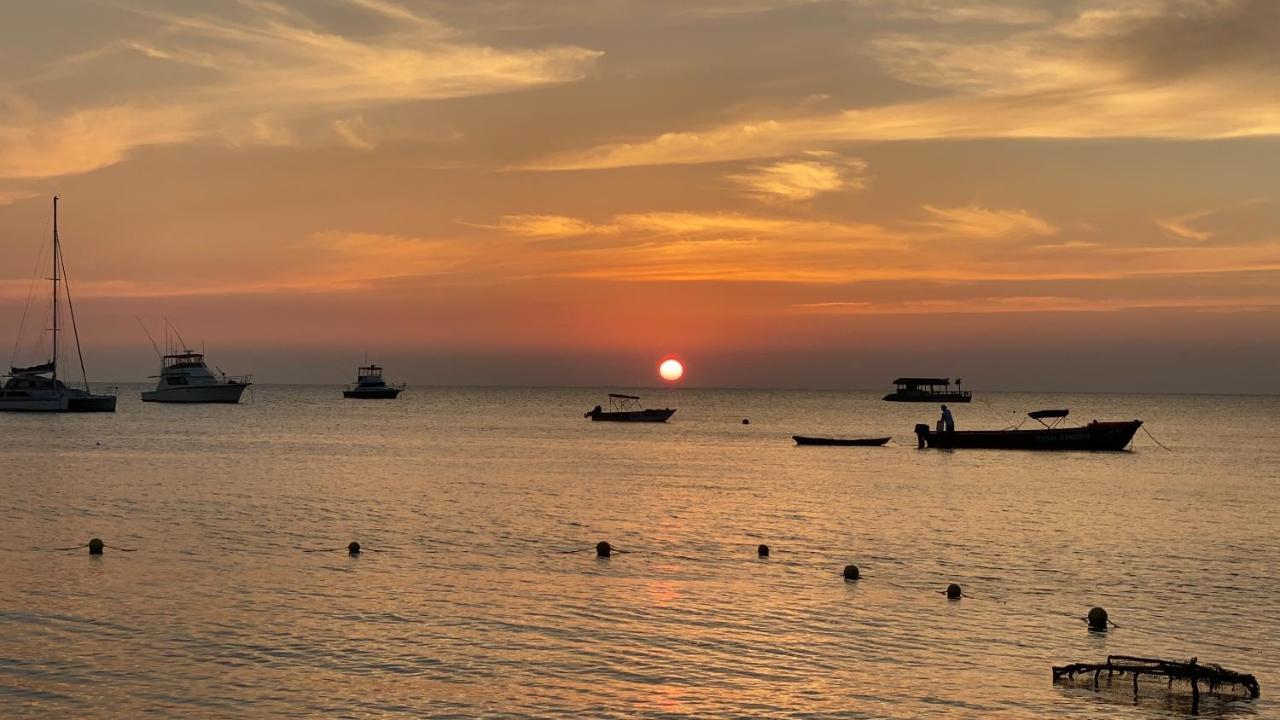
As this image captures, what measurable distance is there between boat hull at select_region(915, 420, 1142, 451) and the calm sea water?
33280 millimetres

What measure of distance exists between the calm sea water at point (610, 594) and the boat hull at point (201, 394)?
394 ft

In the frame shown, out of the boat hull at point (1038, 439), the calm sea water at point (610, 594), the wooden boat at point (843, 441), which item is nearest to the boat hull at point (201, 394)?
the wooden boat at point (843, 441)

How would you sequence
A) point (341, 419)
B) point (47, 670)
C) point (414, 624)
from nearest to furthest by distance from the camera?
1. point (47, 670)
2. point (414, 624)
3. point (341, 419)

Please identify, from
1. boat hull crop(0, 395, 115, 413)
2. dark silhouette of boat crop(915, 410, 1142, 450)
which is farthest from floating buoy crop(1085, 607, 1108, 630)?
boat hull crop(0, 395, 115, 413)

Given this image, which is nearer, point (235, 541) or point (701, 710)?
point (701, 710)

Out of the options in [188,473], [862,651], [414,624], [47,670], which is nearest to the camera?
[47,670]

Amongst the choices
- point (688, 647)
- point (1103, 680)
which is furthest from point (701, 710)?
point (1103, 680)

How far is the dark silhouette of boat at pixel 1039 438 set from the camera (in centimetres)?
10756

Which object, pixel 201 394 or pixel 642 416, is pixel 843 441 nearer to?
pixel 642 416

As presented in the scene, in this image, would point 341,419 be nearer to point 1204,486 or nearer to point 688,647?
point 1204,486

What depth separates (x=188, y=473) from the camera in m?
72.2

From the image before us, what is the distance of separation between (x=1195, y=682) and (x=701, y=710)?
890cm

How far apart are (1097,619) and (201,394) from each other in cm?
18262

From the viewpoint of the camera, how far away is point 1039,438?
10900cm
